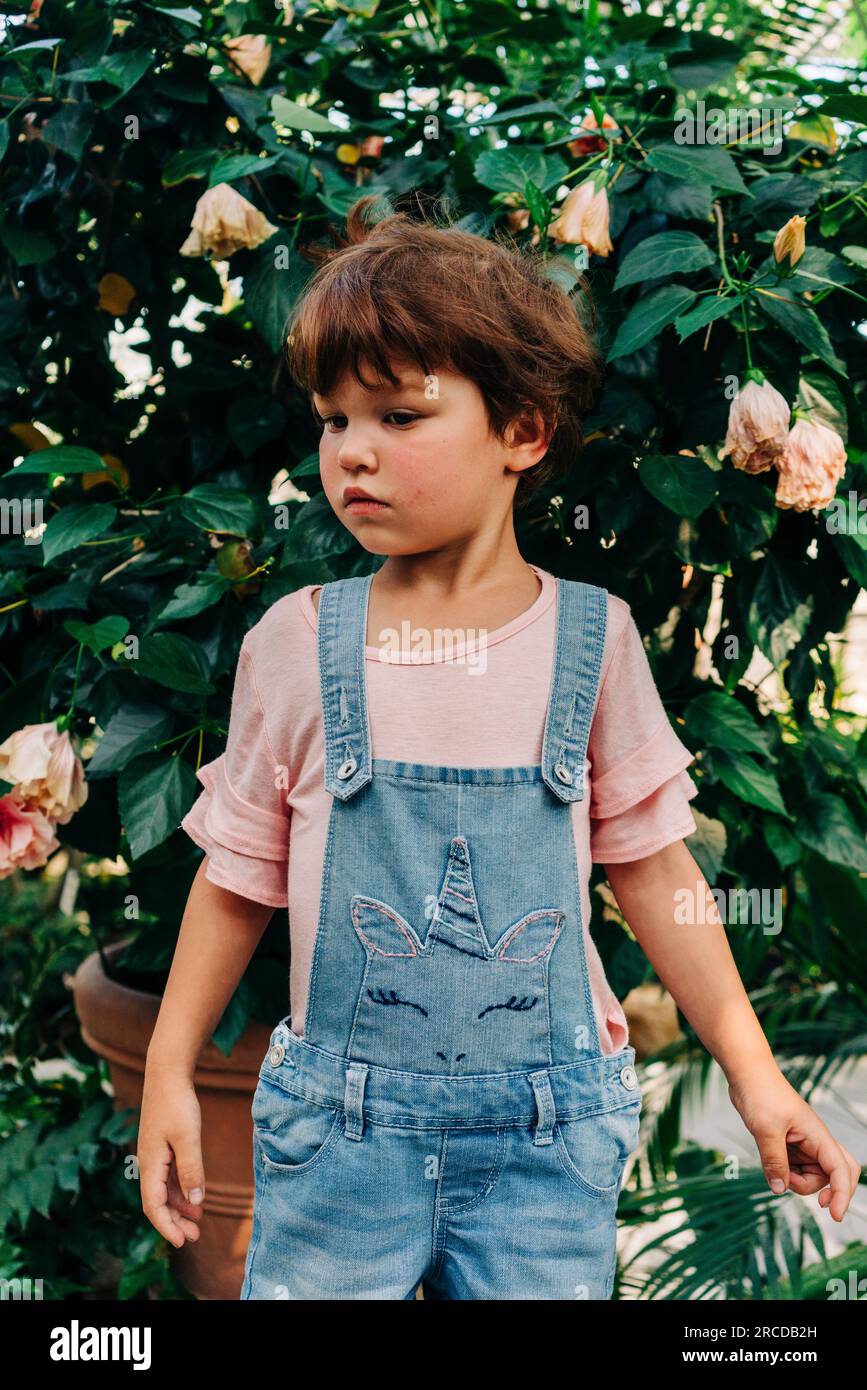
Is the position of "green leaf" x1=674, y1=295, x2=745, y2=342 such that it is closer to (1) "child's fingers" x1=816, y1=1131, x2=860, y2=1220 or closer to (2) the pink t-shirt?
(2) the pink t-shirt

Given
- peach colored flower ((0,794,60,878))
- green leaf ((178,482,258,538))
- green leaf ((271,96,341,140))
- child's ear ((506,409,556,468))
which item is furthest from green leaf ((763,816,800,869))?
green leaf ((271,96,341,140))

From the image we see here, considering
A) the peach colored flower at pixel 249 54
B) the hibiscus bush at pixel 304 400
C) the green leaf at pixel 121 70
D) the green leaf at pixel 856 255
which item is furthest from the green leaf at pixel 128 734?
the green leaf at pixel 856 255

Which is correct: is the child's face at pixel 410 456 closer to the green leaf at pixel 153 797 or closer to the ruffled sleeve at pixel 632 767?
the ruffled sleeve at pixel 632 767

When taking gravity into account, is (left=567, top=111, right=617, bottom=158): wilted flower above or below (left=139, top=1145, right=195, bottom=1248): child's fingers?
above

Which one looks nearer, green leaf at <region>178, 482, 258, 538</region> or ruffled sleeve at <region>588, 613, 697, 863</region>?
ruffled sleeve at <region>588, 613, 697, 863</region>

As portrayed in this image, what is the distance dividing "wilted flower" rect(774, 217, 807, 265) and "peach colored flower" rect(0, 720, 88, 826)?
32.4 inches

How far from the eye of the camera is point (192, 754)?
1357 millimetres

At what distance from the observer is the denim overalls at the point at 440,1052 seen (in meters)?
1.00

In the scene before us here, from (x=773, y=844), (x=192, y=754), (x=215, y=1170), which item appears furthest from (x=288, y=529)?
(x=215, y=1170)

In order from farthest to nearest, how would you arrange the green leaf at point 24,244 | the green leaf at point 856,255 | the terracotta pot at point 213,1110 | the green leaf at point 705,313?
the terracotta pot at point 213,1110
the green leaf at point 24,244
the green leaf at point 856,255
the green leaf at point 705,313

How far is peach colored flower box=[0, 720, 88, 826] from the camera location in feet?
4.15

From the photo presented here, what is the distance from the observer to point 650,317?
117cm

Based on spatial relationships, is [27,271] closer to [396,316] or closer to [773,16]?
[396,316]

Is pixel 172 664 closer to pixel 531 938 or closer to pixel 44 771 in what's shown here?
pixel 44 771
